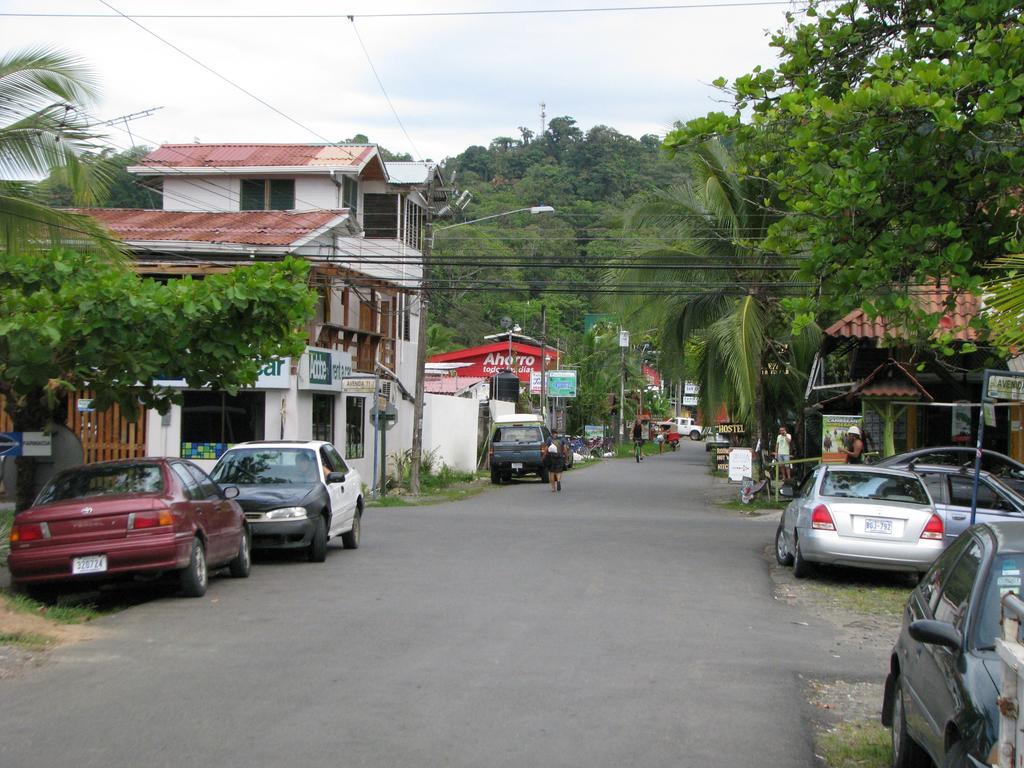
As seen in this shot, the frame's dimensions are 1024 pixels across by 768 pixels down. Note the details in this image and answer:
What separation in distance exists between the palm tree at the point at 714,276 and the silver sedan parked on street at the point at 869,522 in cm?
1219

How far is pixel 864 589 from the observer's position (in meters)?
14.2

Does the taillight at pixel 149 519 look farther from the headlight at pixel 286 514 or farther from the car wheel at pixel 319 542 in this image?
the car wheel at pixel 319 542

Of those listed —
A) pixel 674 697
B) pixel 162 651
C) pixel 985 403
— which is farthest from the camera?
pixel 985 403

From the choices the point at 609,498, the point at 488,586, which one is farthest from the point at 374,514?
the point at 488,586

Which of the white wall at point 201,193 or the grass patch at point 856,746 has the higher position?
the white wall at point 201,193

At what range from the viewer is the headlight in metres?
15.2

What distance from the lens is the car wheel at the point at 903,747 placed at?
6074 mm

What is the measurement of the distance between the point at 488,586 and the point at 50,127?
7551 mm

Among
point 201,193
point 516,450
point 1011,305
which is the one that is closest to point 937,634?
point 1011,305

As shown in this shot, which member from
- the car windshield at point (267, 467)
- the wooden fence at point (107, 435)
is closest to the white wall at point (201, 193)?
the wooden fence at point (107, 435)

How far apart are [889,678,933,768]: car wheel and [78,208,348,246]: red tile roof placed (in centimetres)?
2380

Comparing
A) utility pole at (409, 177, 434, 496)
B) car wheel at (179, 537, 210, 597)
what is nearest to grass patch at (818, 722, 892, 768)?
car wheel at (179, 537, 210, 597)

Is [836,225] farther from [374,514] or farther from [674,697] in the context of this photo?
[374,514]

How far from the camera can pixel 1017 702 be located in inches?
159
